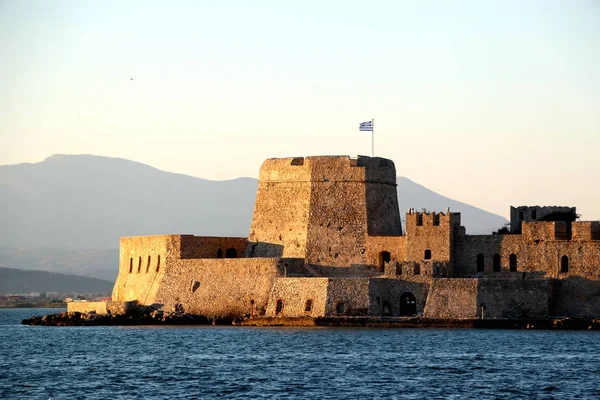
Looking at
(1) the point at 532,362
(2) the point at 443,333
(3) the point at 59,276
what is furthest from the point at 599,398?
(3) the point at 59,276

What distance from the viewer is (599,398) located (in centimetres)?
3659

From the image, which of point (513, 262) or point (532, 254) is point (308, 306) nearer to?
point (513, 262)

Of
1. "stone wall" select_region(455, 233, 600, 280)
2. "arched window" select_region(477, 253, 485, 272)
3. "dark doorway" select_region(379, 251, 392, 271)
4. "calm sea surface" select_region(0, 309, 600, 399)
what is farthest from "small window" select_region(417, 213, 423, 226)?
"calm sea surface" select_region(0, 309, 600, 399)

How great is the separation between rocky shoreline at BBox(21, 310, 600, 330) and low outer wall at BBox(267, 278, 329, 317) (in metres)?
0.45

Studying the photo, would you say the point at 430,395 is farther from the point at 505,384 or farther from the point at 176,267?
the point at 176,267

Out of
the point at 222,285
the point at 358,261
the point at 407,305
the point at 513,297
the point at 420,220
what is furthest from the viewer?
the point at 222,285

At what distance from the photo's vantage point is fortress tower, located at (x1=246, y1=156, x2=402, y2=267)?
6391cm

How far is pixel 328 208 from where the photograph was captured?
212 ft

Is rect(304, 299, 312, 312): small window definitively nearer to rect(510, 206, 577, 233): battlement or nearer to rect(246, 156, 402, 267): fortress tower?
rect(246, 156, 402, 267): fortress tower

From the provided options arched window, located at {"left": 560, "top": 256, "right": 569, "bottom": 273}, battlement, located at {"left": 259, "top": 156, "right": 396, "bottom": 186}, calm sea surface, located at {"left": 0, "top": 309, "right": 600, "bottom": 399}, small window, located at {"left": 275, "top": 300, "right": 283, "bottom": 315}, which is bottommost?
calm sea surface, located at {"left": 0, "top": 309, "right": 600, "bottom": 399}

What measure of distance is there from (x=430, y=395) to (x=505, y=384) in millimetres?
3393

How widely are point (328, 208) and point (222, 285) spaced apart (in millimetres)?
6219

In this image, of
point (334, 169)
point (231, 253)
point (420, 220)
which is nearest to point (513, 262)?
point (420, 220)

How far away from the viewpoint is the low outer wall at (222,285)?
204 ft
